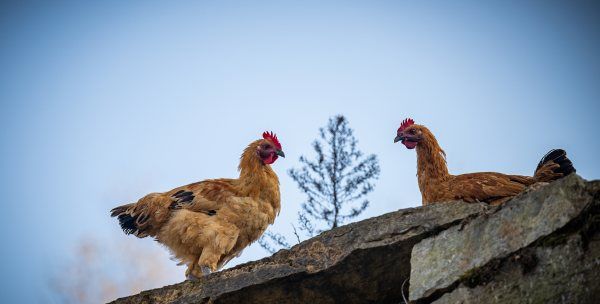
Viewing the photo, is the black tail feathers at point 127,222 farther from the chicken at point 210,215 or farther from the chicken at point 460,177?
the chicken at point 460,177

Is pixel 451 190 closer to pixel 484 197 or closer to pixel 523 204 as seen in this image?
pixel 484 197

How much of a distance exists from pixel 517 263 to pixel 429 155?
3.69m

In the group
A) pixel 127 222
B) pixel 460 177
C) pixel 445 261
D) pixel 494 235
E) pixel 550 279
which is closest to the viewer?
pixel 550 279

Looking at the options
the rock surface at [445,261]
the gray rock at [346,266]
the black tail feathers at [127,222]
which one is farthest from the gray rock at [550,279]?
the black tail feathers at [127,222]

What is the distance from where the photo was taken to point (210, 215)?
7.27 meters

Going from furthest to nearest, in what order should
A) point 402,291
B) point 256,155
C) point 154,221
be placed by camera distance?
point 256,155 < point 154,221 < point 402,291

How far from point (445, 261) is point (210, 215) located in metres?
3.80

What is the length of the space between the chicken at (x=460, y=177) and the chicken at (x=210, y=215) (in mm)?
1943

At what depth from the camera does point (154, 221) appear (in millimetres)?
7582

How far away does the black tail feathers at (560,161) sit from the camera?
659 centimetres

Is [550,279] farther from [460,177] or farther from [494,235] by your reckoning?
[460,177]

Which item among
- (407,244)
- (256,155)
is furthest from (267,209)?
(407,244)

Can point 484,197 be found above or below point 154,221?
below

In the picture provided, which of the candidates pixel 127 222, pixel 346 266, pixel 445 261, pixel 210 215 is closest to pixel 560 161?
pixel 445 261
